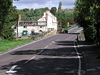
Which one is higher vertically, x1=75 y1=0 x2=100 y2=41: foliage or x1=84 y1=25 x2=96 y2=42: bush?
x1=75 y1=0 x2=100 y2=41: foliage

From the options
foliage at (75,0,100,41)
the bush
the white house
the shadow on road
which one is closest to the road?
the shadow on road

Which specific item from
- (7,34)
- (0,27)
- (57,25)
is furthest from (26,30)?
(0,27)

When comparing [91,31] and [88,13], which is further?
[91,31]

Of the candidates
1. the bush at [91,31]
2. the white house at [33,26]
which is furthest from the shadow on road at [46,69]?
the white house at [33,26]

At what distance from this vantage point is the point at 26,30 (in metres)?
133

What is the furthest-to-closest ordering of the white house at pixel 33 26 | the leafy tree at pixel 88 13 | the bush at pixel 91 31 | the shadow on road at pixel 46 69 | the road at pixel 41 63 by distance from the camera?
the white house at pixel 33 26, the bush at pixel 91 31, the leafy tree at pixel 88 13, the road at pixel 41 63, the shadow on road at pixel 46 69

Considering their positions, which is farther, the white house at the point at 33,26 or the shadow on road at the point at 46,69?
the white house at the point at 33,26

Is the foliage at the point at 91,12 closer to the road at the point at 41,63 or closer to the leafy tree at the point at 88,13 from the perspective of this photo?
the leafy tree at the point at 88,13

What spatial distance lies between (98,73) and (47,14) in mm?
129756

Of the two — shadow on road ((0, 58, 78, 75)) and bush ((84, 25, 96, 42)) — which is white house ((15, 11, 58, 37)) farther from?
shadow on road ((0, 58, 78, 75))

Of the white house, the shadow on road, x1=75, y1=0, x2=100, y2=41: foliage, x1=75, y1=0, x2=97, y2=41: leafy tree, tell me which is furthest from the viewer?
the white house

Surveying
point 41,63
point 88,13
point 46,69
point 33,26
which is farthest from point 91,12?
point 33,26

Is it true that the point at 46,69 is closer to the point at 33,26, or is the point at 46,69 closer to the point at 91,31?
the point at 91,31

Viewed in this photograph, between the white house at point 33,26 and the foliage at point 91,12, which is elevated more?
the foliage at point 91,12
